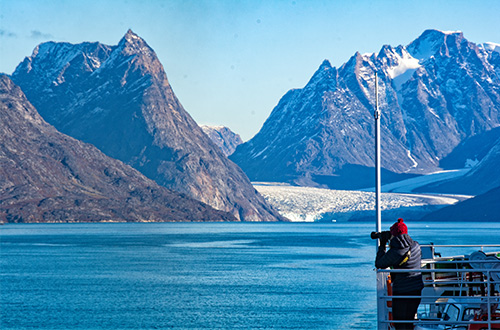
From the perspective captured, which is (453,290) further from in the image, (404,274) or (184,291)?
(184,291)

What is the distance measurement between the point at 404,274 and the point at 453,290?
258 centimetres

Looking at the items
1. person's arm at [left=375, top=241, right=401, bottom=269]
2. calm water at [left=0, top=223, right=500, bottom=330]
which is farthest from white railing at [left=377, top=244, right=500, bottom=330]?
calm water at [left=0, top=223, right=500, bottom=330]

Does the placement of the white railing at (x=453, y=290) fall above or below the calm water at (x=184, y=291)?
above

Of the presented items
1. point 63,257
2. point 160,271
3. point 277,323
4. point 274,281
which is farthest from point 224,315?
point 63,257

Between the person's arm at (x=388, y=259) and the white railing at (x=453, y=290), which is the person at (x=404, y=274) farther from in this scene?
the white railing at (x=453, y=290)

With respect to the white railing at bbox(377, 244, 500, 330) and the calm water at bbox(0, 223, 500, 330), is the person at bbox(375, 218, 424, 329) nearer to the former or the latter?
the white railing at bbox(377, 244, 500, 330)

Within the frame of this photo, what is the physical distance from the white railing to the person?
0.23m

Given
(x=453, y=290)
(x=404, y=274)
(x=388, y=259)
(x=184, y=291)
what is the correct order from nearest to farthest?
(x=388, y=259)
(x=404, y=274)
(x=453, y=290)
(x=184, y=291)

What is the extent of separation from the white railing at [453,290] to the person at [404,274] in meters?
0.23

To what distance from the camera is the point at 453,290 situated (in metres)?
20.2

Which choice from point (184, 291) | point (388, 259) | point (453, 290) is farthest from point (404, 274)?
point (184, 291)

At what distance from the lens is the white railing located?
57.1ft

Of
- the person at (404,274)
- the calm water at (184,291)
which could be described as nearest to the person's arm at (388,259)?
the person at (404,274)

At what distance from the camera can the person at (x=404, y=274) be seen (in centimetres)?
1791
